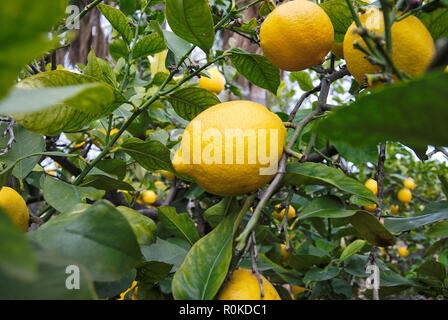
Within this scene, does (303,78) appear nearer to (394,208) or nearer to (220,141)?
(220,141)

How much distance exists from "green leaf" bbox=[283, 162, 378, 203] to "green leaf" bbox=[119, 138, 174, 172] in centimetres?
29

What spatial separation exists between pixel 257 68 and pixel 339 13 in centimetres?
20

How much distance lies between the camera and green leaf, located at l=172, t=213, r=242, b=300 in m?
0.43

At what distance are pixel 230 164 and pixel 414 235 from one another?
2.27 meters

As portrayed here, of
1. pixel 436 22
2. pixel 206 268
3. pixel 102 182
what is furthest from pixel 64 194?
pixel 436 22

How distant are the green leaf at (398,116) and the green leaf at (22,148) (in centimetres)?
67

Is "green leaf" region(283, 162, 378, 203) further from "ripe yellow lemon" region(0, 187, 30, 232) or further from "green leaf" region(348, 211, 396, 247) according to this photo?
"ripe yellow lemon" region(0, 187, 30, 232)

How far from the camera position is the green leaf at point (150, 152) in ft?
2.34

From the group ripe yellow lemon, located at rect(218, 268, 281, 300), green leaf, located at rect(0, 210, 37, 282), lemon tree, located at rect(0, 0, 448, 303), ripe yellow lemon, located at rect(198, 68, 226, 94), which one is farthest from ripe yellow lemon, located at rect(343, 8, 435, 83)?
ripe yellow lemon, located at rect(198, 68, 226, 94)

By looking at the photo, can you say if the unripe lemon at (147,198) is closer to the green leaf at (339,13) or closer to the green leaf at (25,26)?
the green leaf at (339,13)

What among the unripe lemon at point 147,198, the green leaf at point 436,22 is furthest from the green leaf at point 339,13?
the unripe lemon at point 147,198

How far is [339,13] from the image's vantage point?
2.21ft

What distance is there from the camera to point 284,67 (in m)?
0.67
